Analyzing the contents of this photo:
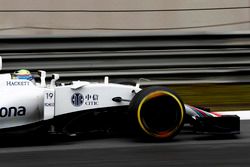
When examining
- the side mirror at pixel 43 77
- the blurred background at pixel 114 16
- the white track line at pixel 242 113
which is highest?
the blurred background at pixel 114 16

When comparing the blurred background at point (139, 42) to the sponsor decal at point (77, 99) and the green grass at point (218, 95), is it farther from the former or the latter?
the sponsor decal at point (77, 99)

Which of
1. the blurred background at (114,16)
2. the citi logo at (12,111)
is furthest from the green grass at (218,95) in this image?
the citi logo at (12,111)

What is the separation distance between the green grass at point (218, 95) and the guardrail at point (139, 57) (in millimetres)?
193

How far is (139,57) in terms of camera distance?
903cm

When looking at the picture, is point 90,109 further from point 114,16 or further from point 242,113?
point 114,16

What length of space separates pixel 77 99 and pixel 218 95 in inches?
143

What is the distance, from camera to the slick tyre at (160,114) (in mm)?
6023

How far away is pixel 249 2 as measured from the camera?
9.35 m

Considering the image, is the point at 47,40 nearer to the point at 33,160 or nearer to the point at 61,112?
the point at 61,112

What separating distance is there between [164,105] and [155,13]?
3093mm

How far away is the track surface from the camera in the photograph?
206 inches

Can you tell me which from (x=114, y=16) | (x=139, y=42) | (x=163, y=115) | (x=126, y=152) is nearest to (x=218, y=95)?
(x=139, y=42)

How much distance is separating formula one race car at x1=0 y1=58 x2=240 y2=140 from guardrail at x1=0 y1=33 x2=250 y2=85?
255 cm

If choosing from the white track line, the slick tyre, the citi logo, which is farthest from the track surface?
the white track line
